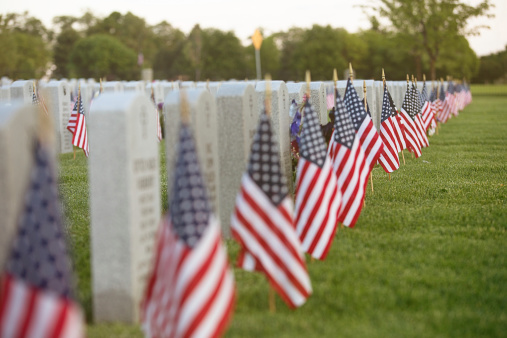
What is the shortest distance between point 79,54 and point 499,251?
3180 inches

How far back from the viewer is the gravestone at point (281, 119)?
994 centimetres

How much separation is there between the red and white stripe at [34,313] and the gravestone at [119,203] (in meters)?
1.54

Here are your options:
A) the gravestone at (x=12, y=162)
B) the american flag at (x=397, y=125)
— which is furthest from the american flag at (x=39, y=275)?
the american flag at (x=397, y=125)

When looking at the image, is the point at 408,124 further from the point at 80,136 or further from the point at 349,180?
the point at 80,136

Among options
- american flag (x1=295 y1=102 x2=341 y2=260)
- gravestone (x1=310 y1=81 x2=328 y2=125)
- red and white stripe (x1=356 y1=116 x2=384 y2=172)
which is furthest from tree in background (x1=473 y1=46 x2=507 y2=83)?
american flag (x1=295 y1=102 x2=341 y2=260)

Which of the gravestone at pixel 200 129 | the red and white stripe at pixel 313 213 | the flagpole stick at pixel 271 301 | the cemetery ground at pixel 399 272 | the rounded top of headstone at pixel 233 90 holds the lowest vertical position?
the cemetery ground at pixel 399 272

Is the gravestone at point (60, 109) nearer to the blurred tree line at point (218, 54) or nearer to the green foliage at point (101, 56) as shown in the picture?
the blurred tree line at point (218, 54)

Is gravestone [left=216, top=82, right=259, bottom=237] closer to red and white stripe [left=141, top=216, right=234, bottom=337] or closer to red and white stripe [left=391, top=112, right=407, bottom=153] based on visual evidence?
red and white stripe [left=141, top=216, right=234, bottom=337]

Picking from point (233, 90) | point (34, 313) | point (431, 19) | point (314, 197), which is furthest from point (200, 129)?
point (431, 19)

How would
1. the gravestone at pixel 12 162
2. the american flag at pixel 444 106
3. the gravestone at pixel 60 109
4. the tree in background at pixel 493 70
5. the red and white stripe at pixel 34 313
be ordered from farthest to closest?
1. the tree in background at pixel 493 70
2. the american flag at pixel 444 106
3. the gravestone at pixel 60 109
4. the gravestone at pixel 12 162
5. the red and white stripe at pixel 34 313

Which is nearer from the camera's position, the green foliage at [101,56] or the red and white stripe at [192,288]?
the red and white stripe at [192,288]

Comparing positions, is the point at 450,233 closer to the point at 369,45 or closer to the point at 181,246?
the point at 181,246

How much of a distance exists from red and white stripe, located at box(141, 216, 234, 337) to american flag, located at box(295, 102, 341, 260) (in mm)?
2362

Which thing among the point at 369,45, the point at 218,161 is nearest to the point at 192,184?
the point at 218,161
